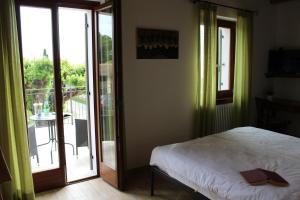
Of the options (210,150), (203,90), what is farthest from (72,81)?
(210,150)

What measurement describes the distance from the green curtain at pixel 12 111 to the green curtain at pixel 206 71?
245 cm

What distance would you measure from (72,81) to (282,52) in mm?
4117

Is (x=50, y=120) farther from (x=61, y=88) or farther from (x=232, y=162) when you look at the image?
(x=232, y=162)

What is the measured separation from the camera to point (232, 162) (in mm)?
2484

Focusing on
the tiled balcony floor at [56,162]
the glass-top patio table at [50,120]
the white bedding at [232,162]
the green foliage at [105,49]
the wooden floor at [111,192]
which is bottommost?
the wooden floor at [111,192]

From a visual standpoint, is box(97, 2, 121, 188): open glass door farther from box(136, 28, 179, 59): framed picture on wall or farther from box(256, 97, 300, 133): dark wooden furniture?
box(256, 97, 300, 133): dark wooden furniture

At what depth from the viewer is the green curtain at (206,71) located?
4027 mm

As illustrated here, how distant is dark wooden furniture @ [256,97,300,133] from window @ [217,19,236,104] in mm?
637

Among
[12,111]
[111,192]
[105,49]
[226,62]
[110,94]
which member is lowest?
[111,192]

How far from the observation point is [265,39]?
5.08 metres

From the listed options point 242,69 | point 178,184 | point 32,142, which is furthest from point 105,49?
point 242,69

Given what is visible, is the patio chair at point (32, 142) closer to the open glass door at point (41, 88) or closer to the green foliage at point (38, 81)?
the open glass door at point (41, 88)

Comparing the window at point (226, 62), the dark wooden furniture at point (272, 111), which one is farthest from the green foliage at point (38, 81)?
the dark wooden furniture at point (272, 111)

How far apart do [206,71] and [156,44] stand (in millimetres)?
948
